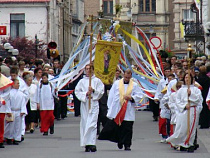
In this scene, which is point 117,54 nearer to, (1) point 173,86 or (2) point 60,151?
(1) point 173,86

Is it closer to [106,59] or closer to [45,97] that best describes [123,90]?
[106,59]

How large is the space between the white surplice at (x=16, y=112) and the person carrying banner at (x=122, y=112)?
2.42 metres

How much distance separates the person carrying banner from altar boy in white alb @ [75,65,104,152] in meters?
0.32

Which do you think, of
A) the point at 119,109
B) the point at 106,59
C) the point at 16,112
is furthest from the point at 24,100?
the point at 119,109

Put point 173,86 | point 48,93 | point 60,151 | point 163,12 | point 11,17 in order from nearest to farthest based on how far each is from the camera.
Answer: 1. point 60,151
2. point 173,86
3. point 48,93
4. point 11,17
5. point 163,12

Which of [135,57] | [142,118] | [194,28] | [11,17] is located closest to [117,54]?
[135,57]

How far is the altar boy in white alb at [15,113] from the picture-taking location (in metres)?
18.5

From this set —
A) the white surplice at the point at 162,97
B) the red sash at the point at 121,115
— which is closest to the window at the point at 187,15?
the white surplice at the point at 162,97

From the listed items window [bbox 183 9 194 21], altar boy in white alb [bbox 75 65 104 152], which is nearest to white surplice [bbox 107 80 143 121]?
altar boy in white alb [bbox 75 65 104 152]

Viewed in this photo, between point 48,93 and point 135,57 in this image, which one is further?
point 135,57

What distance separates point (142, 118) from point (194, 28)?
2064 centimetres

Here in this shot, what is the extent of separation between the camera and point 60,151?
16.7 metres

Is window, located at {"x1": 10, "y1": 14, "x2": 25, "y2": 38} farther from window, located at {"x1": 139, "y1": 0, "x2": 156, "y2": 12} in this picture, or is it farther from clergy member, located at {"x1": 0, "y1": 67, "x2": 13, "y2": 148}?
window, located at {"x1": 139, "y1": 0, "x2": 156, "y2": 12}

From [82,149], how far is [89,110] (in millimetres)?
935
